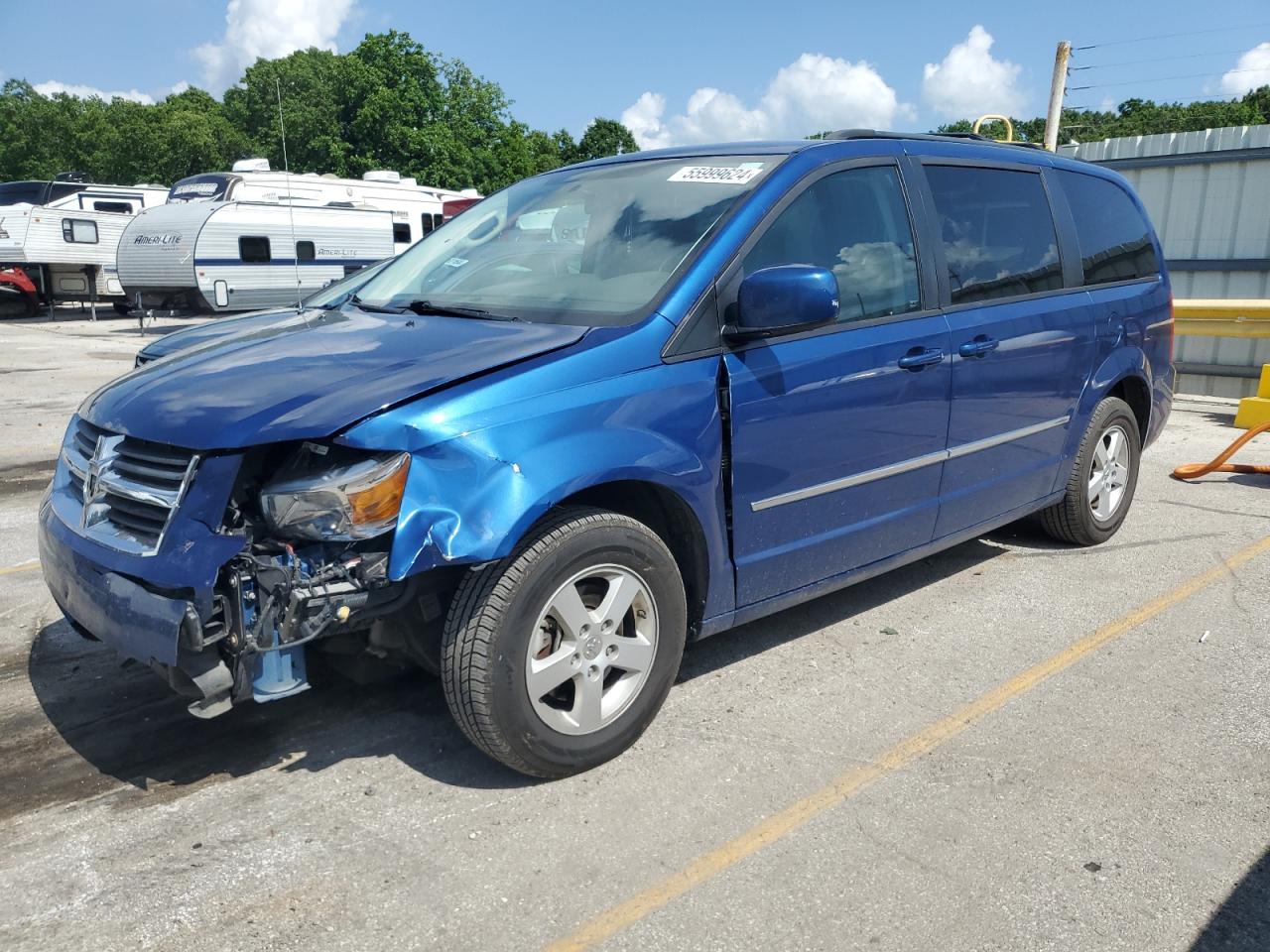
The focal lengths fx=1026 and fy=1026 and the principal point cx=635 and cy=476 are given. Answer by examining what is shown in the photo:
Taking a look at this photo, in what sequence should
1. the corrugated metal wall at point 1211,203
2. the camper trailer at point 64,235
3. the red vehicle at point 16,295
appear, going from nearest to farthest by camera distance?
the corrugated metal wall at point 1211,203
the camper trailer at point 64,235
the red vehicle at point 16,295

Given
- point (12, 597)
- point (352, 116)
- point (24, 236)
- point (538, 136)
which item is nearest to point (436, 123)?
point (352, 116)

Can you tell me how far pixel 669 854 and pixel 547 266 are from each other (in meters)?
2.08

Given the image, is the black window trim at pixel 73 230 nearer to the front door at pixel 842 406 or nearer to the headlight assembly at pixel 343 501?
the front door at pixel 842 406

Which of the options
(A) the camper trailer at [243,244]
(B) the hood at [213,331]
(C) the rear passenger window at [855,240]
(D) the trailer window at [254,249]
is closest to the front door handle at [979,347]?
(C) the rear passenger window at [855,240]

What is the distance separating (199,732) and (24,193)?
1003 inches

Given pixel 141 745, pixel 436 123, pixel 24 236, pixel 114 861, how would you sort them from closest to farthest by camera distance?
pixel 114 861 → pixel 141 745 → pixel 24 236 → pixel 436 123

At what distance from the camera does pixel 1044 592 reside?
4840mm

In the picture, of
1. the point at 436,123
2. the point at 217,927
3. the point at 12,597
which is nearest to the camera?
the point at 217,927

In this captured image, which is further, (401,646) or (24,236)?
(24,236)

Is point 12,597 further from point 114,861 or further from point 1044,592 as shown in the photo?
point 1044,592

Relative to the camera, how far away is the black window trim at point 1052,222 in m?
4.14

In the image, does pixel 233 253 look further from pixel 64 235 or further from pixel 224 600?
pixel 224 600

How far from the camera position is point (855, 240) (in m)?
3.86

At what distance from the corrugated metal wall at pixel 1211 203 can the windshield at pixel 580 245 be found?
12135 millimetres
